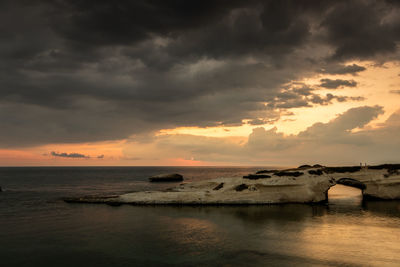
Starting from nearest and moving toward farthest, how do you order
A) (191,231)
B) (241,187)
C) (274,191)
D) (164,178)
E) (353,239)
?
(353,239) < (191,231) < (274,191) < (241,187) < (164,178)

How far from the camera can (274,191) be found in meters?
48.0

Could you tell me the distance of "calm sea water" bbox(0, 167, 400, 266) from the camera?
2098cm

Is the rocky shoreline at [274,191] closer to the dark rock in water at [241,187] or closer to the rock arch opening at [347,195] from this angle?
the dark rock in water at [241,187]

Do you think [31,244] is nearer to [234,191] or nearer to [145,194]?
[145,194]

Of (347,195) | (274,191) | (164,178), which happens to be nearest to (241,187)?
(274,191)

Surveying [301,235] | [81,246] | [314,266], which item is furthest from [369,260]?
[81,246]

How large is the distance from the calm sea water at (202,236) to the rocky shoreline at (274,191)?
12.1ft

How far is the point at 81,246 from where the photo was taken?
24.7 meters

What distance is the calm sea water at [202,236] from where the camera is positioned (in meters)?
21.0

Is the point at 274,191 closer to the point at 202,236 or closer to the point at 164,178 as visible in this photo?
the point at 202,236

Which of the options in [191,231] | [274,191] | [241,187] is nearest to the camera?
[191,231]

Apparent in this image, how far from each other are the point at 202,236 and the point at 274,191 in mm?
24252

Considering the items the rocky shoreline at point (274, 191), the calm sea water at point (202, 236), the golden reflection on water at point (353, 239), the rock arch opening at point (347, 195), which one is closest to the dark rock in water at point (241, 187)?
the rocky shoreline at point (274, 191)

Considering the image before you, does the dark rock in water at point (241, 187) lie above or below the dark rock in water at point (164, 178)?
above
